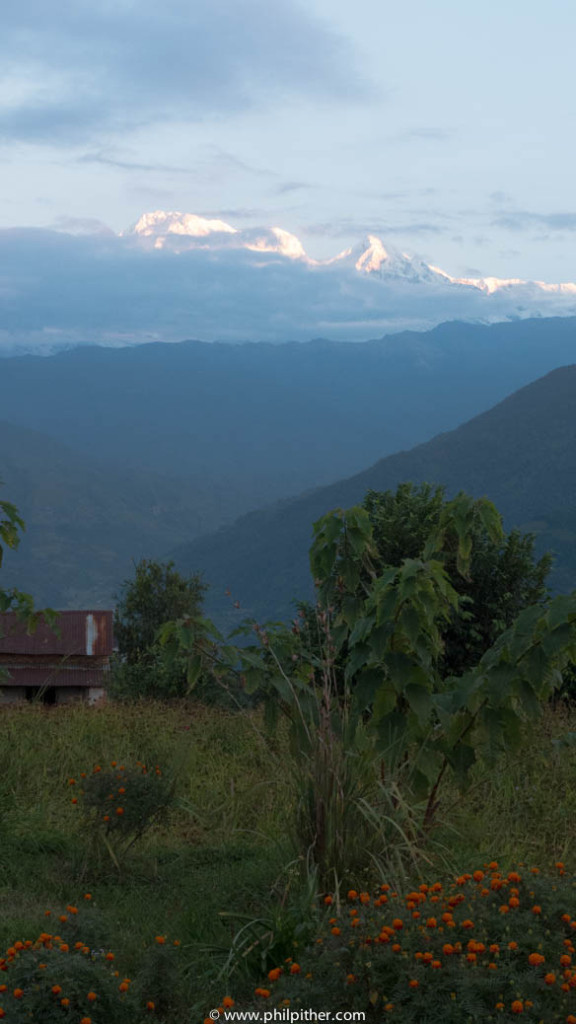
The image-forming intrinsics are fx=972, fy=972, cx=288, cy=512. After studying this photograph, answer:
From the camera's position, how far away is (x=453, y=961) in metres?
3.58

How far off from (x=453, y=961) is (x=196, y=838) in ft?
15.6

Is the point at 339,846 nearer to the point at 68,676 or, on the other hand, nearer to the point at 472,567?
the point at 472,567

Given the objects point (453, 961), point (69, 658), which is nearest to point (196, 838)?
point (453, 961)

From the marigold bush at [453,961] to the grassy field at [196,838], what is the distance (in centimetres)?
68

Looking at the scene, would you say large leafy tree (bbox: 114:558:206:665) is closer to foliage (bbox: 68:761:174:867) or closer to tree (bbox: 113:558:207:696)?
tree (bbox: 113:558:207:696)

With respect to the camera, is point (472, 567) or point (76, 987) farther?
point (472, 567)

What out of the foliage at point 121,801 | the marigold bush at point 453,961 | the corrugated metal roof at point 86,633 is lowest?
the corrugated metal roof at point 86,633

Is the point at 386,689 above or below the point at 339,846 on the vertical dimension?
above

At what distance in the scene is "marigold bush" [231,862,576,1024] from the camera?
339cm

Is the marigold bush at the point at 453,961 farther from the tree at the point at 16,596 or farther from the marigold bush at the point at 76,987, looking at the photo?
the tree at the point at 16,596

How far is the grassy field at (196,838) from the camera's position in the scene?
520cm

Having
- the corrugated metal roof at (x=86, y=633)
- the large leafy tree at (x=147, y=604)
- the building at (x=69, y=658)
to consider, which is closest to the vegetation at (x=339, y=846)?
the corrugated metal roof at (x=86, y=633)

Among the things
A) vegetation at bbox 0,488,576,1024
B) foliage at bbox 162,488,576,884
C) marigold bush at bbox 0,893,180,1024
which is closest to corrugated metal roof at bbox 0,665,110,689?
vegetation at bbox 0,488,576,1024

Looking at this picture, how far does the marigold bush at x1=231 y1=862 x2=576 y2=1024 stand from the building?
31114 mm
